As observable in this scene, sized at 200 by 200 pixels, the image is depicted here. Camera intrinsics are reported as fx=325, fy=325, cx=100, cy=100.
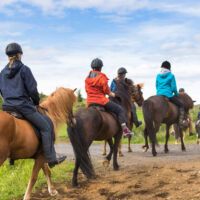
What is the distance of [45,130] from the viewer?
568cm

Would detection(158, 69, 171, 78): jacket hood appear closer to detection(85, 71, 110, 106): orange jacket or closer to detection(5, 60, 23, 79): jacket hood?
detection(85, 71, 110, 106): orange jacket

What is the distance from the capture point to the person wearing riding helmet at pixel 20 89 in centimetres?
550

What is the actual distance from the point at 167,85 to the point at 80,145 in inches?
218

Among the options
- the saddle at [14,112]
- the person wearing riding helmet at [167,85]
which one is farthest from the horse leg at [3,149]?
the person wearing riding helmet at [167,85]

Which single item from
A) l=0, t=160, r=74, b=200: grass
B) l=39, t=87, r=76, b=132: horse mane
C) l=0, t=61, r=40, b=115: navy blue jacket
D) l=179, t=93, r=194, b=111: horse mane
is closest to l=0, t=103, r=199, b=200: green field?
l=0, t=160, r=74, b=200: grass

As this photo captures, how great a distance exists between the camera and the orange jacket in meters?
8.01

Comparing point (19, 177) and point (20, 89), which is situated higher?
point (20, 89)

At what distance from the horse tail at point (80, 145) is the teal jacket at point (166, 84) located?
17.3 feet

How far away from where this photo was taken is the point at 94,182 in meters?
7.36

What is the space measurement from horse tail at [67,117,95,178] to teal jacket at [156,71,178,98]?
208 inches

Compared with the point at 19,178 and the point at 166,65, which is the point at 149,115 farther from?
the point at 19,178

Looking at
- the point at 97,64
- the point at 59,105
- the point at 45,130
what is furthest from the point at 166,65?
the point at 45,130

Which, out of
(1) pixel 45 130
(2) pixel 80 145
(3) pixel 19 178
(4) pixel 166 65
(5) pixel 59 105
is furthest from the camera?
(4) pixel 166 65

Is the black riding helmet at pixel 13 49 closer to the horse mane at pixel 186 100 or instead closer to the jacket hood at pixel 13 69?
the jacket hood at pixel 13 69
